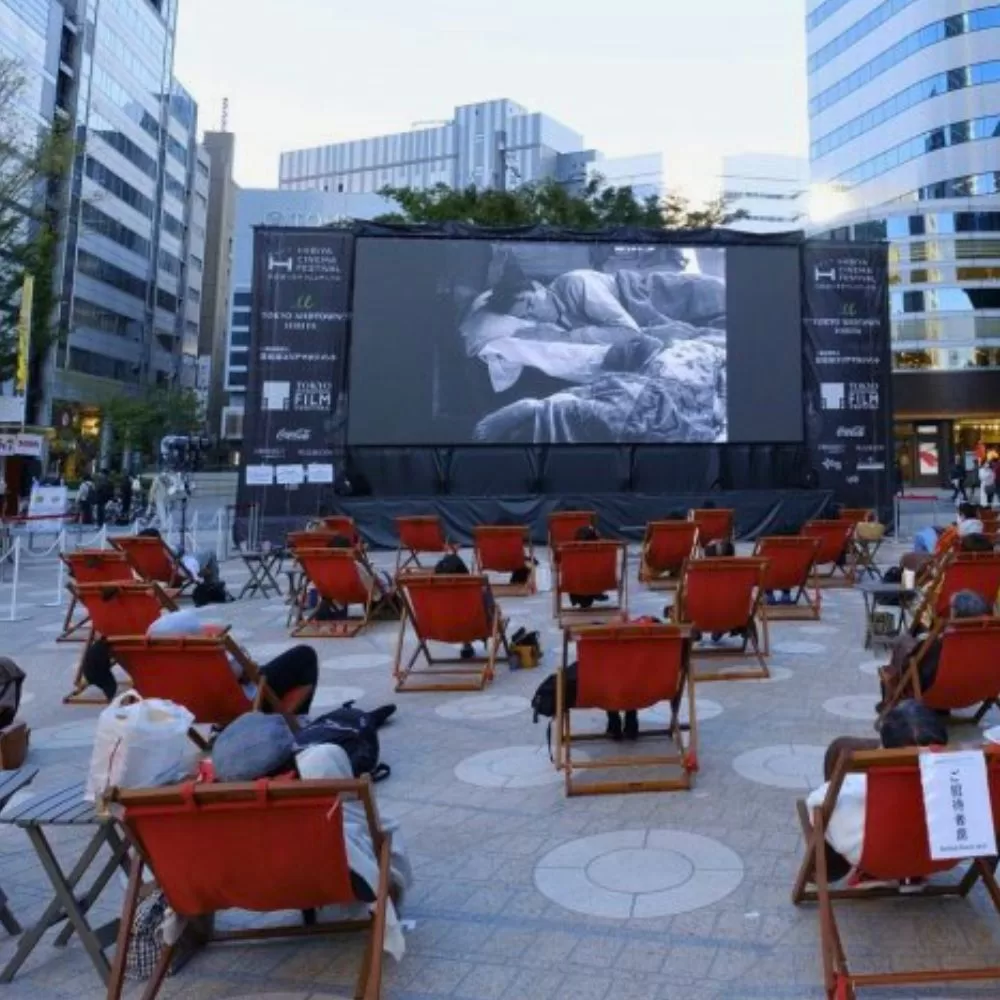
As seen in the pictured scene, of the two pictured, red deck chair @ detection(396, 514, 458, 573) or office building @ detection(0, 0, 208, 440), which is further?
office building @ detection(0, 0, 208, 440)

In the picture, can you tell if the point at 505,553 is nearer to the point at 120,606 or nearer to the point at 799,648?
the point at 799,648

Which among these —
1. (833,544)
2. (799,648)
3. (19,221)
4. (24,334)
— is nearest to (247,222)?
(19,221)

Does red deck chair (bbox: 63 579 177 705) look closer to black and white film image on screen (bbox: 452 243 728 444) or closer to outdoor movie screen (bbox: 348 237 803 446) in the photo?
outdoor movie screen (bbox: 348 237 803 446)

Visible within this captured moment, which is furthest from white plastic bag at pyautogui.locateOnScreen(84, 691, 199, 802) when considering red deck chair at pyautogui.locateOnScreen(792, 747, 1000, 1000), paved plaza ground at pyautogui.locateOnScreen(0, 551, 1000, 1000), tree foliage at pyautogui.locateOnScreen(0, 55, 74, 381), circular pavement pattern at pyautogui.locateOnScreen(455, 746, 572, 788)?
tree foliage at pyautogui.locateOnScreen(0, 55, 74, 381)

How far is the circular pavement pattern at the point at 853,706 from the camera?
5.29 meters

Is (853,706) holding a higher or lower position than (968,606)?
lower

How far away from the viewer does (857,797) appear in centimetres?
258

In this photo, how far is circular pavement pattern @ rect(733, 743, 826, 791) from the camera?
4234 millimetres

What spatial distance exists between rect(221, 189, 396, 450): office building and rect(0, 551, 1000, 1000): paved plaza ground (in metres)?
66.4

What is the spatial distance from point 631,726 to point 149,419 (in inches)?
1713

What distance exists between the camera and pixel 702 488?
19484mm

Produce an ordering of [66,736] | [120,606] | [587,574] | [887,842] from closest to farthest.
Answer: [887,842], [66,736], [120,606], [587,574]

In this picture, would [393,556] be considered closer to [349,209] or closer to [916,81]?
[916,81]

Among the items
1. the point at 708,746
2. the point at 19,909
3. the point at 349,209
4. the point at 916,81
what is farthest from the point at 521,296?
the point at 349,209
